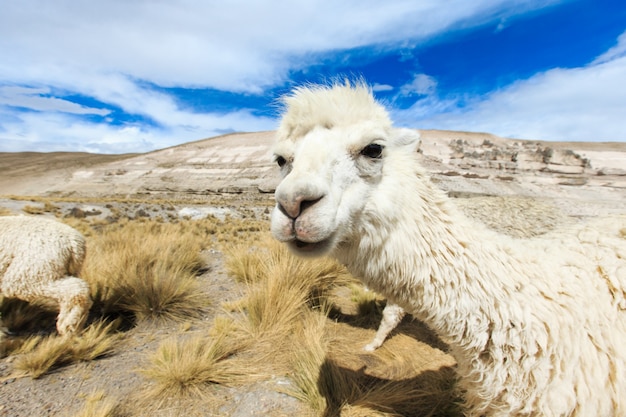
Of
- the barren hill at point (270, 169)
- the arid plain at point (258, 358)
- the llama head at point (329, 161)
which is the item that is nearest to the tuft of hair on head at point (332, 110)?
the llama head at point (329, 161)

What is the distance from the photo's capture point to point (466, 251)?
164 centimetres

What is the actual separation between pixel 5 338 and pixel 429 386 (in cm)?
453

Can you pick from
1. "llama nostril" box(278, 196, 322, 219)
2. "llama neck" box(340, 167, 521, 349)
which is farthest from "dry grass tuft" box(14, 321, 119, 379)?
"llama neck" box(340, 167, 521, 349)

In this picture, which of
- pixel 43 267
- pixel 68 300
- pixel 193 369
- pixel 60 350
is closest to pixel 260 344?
pixel 193 369

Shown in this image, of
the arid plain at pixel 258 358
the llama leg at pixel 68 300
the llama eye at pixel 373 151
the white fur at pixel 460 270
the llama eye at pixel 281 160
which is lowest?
the arid plain at pixel 258 358

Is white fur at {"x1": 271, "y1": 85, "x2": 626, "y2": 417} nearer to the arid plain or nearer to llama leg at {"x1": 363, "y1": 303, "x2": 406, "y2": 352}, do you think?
the arid plain

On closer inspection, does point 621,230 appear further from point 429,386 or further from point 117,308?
point 117,308

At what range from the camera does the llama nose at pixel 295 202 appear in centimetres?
139

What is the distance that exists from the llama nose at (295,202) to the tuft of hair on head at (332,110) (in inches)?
22.3

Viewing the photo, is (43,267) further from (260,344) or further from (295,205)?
(295,205)

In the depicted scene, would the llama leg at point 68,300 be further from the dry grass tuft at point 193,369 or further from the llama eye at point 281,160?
the llama eye at point 281,160

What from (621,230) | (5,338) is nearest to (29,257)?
(5,338)

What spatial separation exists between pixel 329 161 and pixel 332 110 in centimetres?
34

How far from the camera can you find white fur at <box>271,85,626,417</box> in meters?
1.49
